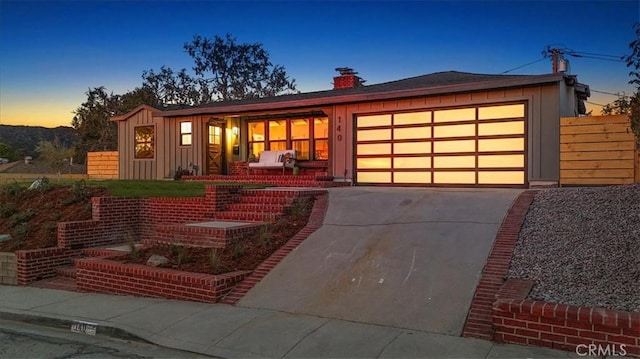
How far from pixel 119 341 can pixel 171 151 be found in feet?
44.4

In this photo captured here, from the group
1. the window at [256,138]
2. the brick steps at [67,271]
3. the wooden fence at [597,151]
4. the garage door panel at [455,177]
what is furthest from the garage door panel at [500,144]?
the brick steps at [67,271]

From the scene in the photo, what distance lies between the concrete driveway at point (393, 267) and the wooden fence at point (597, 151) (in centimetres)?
325

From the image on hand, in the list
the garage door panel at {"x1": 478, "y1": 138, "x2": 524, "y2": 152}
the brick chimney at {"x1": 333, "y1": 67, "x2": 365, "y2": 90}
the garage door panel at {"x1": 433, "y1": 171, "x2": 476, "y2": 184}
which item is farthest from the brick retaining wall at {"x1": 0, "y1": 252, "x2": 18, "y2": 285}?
the brick chimney at {"x1": 333, "y1": 67, "x2": 365, "y2": 90}

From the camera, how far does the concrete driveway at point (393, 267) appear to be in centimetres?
594

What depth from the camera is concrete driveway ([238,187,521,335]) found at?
19.5 ft

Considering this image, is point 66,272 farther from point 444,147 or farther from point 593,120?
point 593,120

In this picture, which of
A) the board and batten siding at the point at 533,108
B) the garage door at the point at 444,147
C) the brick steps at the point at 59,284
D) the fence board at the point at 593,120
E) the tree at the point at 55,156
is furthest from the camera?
the tree at the point at 55,156

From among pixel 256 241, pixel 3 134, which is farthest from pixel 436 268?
pixel 3 134

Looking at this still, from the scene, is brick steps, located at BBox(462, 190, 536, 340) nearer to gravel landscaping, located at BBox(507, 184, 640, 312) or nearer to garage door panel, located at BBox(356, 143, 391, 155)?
gravel landscaping, located at BBox(507, 184, 640, 312)

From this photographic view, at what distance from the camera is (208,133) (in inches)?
714

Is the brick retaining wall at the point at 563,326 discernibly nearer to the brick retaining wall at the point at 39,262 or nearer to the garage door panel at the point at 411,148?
the brick retaining wall at the point at 39,262

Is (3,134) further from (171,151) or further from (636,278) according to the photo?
(636,278)

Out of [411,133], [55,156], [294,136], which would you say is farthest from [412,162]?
[55,156]

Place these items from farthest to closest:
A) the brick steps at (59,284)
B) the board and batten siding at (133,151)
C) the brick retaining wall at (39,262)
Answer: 1. the board and batten siding at (133,151)
2. the brick retaining wall at (39,262)
3. the brick steps at (59,284)
